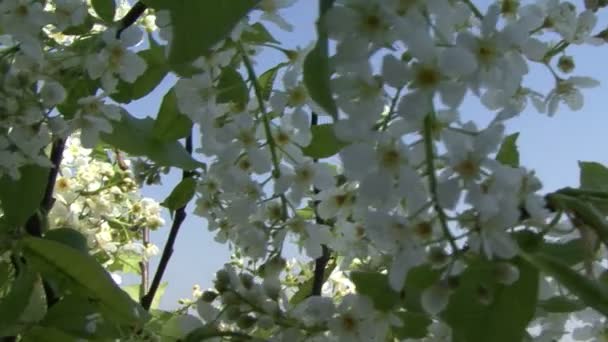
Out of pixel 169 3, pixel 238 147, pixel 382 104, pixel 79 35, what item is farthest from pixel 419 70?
pixel 79 35

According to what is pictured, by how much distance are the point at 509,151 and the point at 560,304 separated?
0.61ft

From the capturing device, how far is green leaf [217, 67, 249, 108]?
0.90m

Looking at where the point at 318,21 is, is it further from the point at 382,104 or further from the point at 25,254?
the point at 25,254

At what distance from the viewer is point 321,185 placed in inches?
34.5

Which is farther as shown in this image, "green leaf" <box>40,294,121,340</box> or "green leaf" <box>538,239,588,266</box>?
"green leaf" <box>40,294,121,340</box>

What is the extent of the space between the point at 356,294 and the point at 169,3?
0.31m

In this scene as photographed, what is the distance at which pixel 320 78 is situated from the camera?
→ 58 cm

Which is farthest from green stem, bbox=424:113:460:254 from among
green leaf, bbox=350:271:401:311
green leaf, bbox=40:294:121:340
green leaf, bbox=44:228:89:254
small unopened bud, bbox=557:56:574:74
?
green leaf, bbox=44:228:89:254

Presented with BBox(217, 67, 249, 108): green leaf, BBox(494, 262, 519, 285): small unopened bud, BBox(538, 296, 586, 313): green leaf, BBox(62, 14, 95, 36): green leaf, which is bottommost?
BBox(538, 296, 586, 313): green leaf

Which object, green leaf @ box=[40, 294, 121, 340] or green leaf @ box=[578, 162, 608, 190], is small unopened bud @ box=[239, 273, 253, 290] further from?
green leaf @ box=[578, 162, 608, 190]

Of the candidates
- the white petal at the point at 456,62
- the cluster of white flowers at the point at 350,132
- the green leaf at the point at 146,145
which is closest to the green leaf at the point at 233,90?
the cluster of white flowers at the point at 350,132

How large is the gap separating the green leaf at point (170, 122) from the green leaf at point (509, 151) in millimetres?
335

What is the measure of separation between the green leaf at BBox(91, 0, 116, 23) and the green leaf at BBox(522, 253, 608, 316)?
572 millimetres

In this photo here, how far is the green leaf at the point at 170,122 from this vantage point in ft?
3.24
